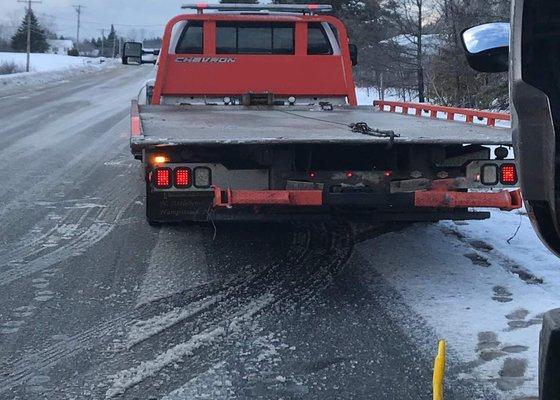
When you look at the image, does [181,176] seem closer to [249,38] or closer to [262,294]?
[262,294]

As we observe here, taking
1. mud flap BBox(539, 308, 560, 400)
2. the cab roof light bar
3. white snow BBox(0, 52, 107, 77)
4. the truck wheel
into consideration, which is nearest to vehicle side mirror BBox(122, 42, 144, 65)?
the cab roof light bar

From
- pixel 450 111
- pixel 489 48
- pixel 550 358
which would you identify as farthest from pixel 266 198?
pixel 550 358

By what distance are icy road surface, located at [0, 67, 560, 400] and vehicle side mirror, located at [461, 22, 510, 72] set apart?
180 centimetres

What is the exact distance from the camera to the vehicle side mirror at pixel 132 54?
420 inches

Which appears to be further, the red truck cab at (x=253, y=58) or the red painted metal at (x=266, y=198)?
the red truck cab at (x=253, y=58)

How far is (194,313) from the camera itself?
4.88 metres

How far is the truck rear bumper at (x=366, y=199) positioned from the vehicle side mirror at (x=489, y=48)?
2661 millimetres

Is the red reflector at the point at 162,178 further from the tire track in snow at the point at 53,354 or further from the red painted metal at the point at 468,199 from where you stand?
the red painted metal at the point at 468,199

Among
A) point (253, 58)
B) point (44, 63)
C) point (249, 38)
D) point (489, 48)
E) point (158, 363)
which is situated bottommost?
point (158, 363)

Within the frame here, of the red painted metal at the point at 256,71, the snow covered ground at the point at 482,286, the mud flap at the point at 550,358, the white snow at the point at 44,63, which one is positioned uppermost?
the white snow at the point at 44,63

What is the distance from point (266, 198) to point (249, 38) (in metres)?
5.12

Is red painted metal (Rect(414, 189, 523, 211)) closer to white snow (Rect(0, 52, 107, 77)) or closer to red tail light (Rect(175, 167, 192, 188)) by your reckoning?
red tail light (Rect(175, 167, 192, 188))

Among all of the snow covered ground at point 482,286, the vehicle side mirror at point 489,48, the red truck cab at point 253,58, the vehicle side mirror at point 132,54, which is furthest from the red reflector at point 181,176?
the vehicle side mirror at point 132,54

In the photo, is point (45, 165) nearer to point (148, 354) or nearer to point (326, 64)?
point (326, 64)
